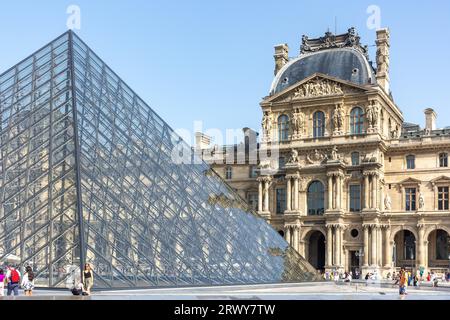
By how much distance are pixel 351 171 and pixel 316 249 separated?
279 inches

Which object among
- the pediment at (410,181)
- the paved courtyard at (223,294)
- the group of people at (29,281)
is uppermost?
the pediment at (410,181)

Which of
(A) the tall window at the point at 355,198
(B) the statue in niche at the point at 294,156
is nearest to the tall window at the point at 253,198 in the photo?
(B) the statue in niche at the point at 294,156

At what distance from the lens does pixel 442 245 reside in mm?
54531

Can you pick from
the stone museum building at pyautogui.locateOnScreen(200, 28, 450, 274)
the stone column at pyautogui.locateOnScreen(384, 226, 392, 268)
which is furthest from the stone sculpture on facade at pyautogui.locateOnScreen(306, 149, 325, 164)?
the stone column at pyautogui.locateOnScreen(384, 226, 392, 268)

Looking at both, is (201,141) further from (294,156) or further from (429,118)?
(429,118)

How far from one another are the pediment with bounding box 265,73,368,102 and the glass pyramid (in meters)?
28.1

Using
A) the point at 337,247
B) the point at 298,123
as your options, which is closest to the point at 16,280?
the point at 337,247

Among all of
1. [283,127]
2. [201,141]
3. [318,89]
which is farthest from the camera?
[201,141]

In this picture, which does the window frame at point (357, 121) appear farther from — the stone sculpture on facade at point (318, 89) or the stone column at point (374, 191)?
the stone column at point (374, 191)

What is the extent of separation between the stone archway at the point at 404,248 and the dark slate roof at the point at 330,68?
38.0 feet

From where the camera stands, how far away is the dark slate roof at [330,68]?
56.8 m

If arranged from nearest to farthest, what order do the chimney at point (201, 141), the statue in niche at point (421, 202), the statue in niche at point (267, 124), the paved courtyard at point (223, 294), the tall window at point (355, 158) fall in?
the paved courtyard at point (223, 294), the statue in niche at point (421, 202), the tall window at point (355, 158), the statue in niche at point (267, 124), the chimney at point (201, 141)

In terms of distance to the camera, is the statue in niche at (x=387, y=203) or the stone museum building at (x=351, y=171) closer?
the stone museum building at (x=351, y=171)

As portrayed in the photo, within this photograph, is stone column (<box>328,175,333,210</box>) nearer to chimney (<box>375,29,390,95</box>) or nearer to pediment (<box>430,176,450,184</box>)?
pediment (<box>430,176,450,184</box>)
